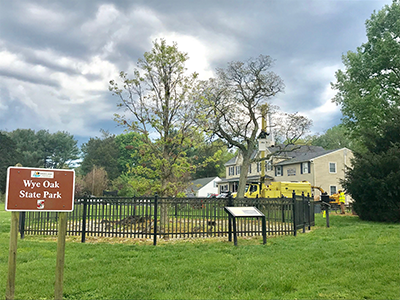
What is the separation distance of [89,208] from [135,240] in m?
1.71

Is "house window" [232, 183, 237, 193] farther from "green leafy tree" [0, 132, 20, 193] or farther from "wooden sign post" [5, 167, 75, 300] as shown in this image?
"wooden sign post" [5, 167, 75, 300]

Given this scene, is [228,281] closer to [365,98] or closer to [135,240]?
[135,240]

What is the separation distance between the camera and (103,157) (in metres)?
71.8

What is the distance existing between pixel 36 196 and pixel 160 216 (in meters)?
5.79

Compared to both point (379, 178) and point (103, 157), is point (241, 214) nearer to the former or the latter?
point (379, 178)

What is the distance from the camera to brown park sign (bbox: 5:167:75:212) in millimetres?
4266

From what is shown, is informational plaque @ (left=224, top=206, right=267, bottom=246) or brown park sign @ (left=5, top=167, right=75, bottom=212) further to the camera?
informational plaque @ (left=224, top=206, right=267, bottom=246)

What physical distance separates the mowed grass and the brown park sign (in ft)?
5.34

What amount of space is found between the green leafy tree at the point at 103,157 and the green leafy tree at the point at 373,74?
165 ft

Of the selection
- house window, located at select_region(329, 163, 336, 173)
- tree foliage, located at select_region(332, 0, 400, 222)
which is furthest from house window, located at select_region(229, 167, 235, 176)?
tree foliage, located at select_region(332, 0, 400, 222)

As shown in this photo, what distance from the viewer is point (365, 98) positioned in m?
26.1

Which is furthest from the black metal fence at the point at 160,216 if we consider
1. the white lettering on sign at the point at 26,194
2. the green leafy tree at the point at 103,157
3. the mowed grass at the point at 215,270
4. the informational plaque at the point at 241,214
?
the green leafy tree at the point at 103,157

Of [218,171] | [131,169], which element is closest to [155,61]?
[131,169]

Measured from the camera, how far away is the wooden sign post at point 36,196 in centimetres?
428
